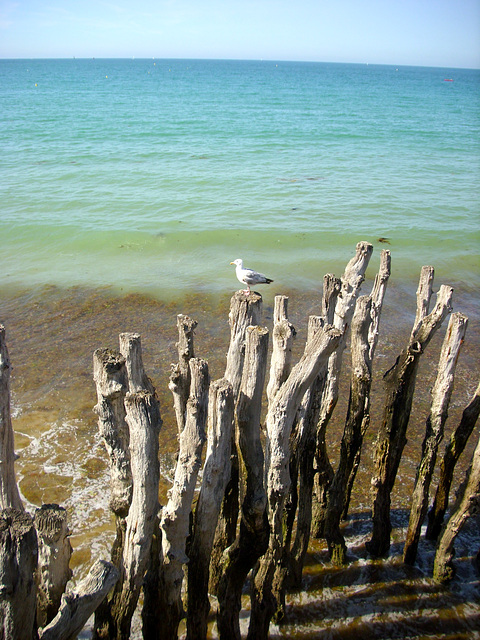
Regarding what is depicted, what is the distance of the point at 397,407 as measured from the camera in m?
4.07

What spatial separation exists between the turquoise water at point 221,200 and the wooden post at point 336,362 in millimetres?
6661

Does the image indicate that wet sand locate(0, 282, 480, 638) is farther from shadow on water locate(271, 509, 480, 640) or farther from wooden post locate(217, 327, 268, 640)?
wooden post locate(217, 327, 268, 640)

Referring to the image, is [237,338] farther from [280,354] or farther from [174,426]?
[174,426]

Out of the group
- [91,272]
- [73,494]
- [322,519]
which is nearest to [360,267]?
[322,519]

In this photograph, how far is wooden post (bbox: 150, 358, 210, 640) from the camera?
3.11 metres

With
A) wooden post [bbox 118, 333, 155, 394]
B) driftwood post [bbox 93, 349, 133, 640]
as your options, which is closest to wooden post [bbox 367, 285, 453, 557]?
wooden post [bbox 118, 333, 155, 394]

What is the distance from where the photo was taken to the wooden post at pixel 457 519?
3867mm

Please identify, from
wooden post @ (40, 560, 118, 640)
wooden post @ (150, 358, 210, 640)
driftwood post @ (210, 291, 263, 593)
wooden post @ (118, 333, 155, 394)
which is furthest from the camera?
driftwood post @ (210, 291, 263, 593)

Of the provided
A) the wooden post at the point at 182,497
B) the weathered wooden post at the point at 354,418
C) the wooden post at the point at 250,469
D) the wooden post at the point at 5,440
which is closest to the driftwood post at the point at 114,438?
the wooden post at the point at 182,497

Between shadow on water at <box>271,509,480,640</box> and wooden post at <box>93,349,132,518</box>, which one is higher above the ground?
wooden post at <box>93,349,132,518</box>

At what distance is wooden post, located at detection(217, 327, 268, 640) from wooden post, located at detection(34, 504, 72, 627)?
113 centimetres

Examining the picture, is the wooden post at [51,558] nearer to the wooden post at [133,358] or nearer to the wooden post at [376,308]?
the wooden post at [133,358]

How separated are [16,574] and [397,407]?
293cm

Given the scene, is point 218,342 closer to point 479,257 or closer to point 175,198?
point 479,257
